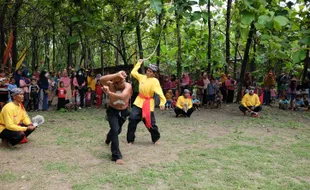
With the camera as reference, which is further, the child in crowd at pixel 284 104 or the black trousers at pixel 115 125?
the child in crowd at pixel 284 104

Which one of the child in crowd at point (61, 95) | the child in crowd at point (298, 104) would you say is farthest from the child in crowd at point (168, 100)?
the child in crowd at point (298, 104)

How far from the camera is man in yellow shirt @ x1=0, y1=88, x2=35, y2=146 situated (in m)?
5.98

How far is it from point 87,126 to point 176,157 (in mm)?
3725

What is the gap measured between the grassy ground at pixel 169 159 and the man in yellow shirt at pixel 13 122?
26 centimetres

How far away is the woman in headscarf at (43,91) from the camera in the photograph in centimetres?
1152

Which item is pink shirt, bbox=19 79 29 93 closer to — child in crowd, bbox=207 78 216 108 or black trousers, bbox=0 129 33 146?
black trousers, bbox=0 129 33 146

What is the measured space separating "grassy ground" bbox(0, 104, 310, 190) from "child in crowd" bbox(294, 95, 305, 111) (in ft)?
12.8

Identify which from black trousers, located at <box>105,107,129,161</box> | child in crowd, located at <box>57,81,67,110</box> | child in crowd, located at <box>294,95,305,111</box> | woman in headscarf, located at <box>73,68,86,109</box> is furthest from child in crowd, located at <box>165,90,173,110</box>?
black trousers, located at <box>105,107,129,161</box>

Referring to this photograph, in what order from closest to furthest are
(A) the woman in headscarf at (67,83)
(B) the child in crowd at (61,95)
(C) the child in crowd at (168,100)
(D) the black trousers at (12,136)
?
(D) the black trousers at (12,136) < (B) the child in crowd at (61,95) < (A) the woman in headscarf at (67,83) < (C) the child in crowd at (168,100)

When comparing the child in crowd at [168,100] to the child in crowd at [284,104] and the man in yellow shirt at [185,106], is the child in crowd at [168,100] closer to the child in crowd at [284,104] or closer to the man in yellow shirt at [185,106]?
the man in yellow shirt at [185,106]

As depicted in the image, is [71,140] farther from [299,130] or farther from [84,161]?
[299,130]

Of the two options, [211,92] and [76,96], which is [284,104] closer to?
[211,92]

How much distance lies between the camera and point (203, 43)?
1506cm

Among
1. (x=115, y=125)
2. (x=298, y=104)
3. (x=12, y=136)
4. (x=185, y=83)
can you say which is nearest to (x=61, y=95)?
(x=185, y=83)
